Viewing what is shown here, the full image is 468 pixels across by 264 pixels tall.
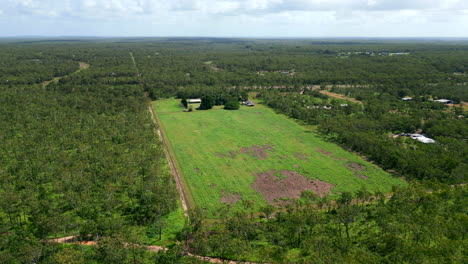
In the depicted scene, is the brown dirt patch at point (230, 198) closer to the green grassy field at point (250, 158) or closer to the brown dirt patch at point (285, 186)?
the green grassy field at point (250, 158)

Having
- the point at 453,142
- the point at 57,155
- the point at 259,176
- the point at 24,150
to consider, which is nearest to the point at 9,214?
the point at 57,155

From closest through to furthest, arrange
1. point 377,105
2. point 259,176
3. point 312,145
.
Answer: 1. point 259,176
2. point 312,145
3. point 377,105

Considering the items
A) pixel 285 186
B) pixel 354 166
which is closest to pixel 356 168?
pixel 354 166

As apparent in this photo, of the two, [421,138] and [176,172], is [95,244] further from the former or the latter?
[421,138]

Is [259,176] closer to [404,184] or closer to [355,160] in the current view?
[355,160]

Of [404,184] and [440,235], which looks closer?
[440,235]

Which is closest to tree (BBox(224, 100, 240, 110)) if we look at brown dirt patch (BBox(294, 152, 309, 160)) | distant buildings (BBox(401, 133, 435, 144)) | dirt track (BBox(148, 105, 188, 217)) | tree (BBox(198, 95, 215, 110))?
tree (BBox(198, 95, 215, 110))

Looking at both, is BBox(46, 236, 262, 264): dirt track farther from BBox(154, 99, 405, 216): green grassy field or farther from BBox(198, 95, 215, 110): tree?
BBox(198, 95, 215, 110): tree
